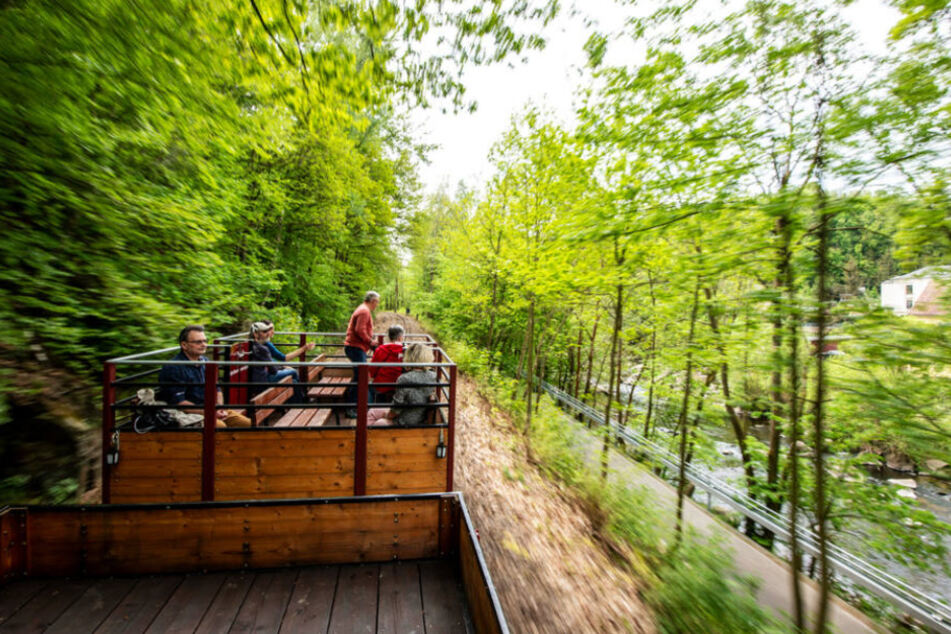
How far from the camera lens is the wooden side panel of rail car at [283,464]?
3166 millimetres

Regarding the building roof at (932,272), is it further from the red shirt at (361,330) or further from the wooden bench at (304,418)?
the red shirt at (361,330)

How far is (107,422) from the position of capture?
9.66ft

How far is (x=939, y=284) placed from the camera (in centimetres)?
217

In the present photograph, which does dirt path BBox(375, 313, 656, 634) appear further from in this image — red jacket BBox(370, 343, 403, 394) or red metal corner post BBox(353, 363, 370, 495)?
red jacket BBox(370, 343, 403, 394)

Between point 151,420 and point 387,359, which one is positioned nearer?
point 151,420

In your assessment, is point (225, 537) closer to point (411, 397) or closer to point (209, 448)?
point (209, 448)

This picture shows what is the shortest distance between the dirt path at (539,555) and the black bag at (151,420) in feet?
11.8

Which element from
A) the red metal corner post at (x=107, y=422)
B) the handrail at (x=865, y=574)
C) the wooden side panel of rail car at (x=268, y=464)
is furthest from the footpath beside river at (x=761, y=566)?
the red metal corner post at (x=107, y=422)

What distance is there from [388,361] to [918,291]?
5.02m

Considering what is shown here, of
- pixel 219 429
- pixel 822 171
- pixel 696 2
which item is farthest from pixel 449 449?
pixel 696 2

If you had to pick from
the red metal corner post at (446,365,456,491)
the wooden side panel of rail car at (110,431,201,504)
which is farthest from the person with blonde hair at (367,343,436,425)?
the wooden side panel of rail car at (110,431,201,504)

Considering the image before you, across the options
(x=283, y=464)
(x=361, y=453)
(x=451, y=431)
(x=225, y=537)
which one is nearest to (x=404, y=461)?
(x=361, y=453)

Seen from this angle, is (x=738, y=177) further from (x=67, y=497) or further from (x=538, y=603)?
(x=67, y=497)

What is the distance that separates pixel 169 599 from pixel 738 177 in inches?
221
